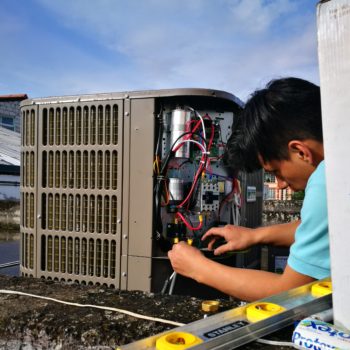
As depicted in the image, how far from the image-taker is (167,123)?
244cm

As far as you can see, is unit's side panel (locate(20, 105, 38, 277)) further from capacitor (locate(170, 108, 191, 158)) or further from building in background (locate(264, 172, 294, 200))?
building in background (locate(264, 172, 294, 200))

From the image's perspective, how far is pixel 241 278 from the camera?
1.25 meters

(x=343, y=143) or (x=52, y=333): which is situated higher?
(x=343, y=143)

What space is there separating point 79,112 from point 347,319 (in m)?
2.15

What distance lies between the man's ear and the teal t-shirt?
7.1 inches

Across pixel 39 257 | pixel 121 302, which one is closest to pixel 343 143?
pixel 121 302

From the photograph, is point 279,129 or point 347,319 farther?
point 279,129

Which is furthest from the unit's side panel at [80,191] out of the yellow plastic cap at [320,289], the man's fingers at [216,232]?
the yellow plastic cap at [320,289]

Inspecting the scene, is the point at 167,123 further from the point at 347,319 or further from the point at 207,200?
the point at 347,319

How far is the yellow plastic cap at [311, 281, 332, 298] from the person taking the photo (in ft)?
3.27

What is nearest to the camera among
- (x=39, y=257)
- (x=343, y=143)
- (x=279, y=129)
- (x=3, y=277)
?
(x=343, y=143)

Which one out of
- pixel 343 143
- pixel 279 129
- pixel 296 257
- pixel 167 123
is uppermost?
pixel 167 123

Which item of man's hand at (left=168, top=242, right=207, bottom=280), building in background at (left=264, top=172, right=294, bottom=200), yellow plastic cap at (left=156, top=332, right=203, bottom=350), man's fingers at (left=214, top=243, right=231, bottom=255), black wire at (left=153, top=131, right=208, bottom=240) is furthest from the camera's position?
building in background at (left=264, top=172, right=294, bottom=200)

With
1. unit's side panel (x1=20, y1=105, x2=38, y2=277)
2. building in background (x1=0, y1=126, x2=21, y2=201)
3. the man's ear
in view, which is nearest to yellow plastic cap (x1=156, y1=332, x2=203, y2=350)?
the man's ear
